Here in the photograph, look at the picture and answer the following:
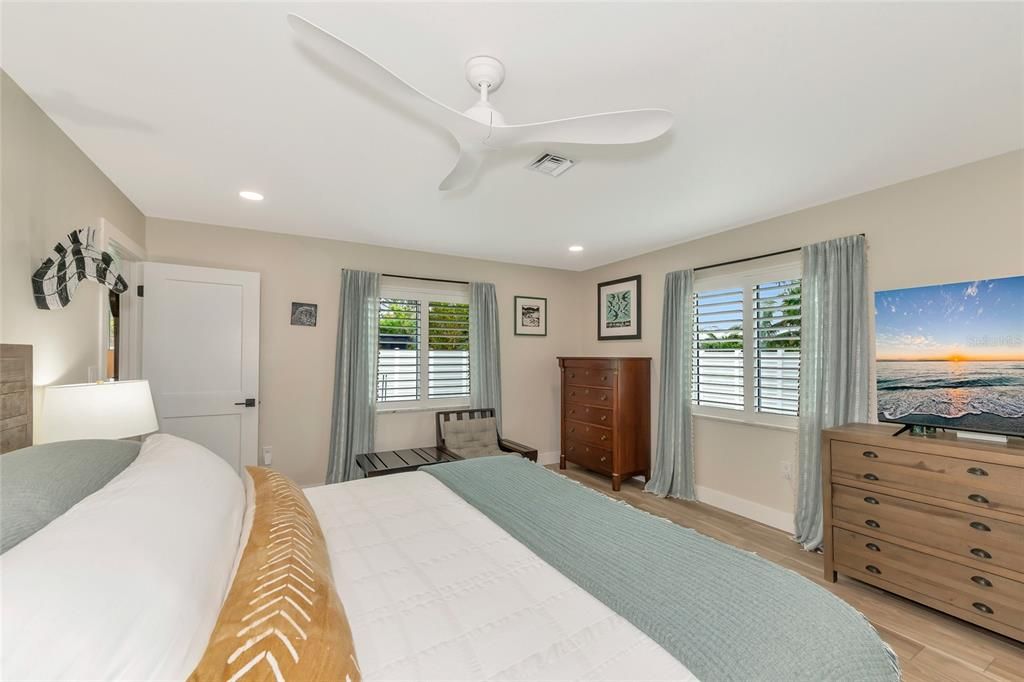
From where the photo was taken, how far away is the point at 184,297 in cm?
333

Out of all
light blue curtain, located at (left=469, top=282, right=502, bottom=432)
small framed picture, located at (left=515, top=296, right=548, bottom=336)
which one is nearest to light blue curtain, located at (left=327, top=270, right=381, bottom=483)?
light blue curtain, located at (left=469, top=282, right=502, bottom=432)

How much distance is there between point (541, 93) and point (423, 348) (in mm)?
3104

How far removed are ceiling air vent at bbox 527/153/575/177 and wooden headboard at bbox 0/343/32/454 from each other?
7.92 ft

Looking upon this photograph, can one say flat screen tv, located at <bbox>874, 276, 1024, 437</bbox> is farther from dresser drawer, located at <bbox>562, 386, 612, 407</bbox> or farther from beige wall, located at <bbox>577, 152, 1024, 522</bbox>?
dresser drawer, located at <bbox>562, 386, 612, 407</bbox>

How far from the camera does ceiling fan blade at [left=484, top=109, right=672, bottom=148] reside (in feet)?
4.81

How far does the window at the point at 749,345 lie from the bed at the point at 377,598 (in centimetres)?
232

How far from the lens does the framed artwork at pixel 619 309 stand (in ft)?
15.4

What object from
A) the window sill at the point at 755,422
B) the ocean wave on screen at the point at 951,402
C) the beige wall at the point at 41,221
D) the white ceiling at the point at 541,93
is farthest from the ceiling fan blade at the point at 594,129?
the window sill at the point at 755,422

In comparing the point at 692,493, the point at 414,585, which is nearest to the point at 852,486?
the point at 692,493

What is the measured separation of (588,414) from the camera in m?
4.62

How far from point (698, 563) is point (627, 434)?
3.00m

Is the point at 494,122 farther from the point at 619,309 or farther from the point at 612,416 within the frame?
the point at 619,309

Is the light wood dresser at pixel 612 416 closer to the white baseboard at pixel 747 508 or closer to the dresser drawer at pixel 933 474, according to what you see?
the white baseboard at pixel 747 508

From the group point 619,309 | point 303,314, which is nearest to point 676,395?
point 619,309
